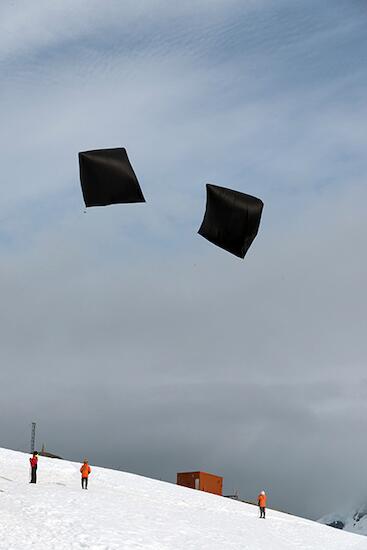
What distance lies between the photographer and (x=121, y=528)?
30156 millimetres

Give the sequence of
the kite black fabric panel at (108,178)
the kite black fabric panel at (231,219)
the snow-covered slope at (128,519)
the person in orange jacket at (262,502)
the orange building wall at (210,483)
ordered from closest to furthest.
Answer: the kite black fabric panel at (108,178), the kite black fabric panel at (231,219), the snow-covered slope at (128,519), the person in orange jacket at (262,502), the orange building wall at (210,483)

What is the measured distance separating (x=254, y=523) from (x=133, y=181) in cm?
2179

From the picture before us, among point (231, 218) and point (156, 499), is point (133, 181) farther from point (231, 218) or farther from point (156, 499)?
point (156, 499)

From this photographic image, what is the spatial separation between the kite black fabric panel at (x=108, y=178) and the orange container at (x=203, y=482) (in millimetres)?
36155

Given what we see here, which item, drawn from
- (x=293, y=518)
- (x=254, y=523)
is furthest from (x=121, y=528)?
(x=293, y=518)

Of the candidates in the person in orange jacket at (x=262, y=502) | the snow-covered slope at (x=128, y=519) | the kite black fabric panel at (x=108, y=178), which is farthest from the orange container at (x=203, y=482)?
the kite black fabric panel at (x=108, y=178)

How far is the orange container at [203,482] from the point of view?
174ft

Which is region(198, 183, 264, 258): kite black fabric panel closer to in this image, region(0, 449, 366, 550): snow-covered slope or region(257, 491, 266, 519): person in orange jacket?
region(0, 449, 366, 550): snow-covered slope

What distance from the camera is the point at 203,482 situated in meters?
53.1

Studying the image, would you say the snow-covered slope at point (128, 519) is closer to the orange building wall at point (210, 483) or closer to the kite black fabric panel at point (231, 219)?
the orange building wall at point (210, 483)

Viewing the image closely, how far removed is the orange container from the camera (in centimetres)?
5291

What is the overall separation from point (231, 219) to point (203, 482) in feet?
118

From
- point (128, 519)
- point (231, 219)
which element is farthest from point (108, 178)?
point (128, 519)

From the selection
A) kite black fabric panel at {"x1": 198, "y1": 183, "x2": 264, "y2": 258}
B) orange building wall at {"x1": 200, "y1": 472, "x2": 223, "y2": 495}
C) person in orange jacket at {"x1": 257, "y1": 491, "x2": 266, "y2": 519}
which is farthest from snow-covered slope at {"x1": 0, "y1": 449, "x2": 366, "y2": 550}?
kite black fabric panel at {"x1": 198, "y1": 183, "x2": 264, "y2": 258}
